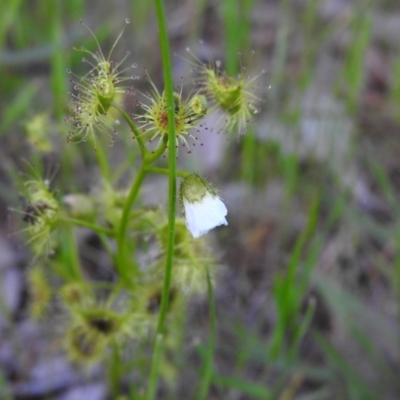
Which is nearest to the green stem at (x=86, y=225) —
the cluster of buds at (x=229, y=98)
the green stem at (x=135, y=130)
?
the green stem at (x=135, y=130)

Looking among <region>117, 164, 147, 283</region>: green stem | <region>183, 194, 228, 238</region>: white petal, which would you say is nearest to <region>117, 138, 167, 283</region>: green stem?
<region>117, 164, 147, 283</region>: green stem

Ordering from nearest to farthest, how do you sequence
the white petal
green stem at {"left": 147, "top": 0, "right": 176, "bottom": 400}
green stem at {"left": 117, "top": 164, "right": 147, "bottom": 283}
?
green stem at {"left": 147, "top": 0, "right": 176, "bottom": 400}
the white petal
green stem at {"left": 117, "top": 164, "right": 147, "bottom": 283}

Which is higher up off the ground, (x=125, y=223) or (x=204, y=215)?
(x=125, y=223)

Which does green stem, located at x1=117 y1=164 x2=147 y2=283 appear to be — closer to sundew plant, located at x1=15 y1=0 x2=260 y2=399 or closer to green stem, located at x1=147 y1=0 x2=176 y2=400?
sundew plant, located at x1=15 y1=0 x2=260 y2=399

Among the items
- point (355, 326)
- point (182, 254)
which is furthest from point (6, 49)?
point (355, 326)

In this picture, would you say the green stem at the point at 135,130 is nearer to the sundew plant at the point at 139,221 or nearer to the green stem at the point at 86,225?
the sundew plant at the point at 139,221

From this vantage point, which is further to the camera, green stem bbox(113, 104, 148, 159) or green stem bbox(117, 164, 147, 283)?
green stem bbox(117, 164, 147, 283)

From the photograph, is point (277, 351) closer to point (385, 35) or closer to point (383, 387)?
point (383, 387)

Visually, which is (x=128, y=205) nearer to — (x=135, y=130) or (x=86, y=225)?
(x=86, y=225)

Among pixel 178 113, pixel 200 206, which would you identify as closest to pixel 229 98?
pixel 178 113
